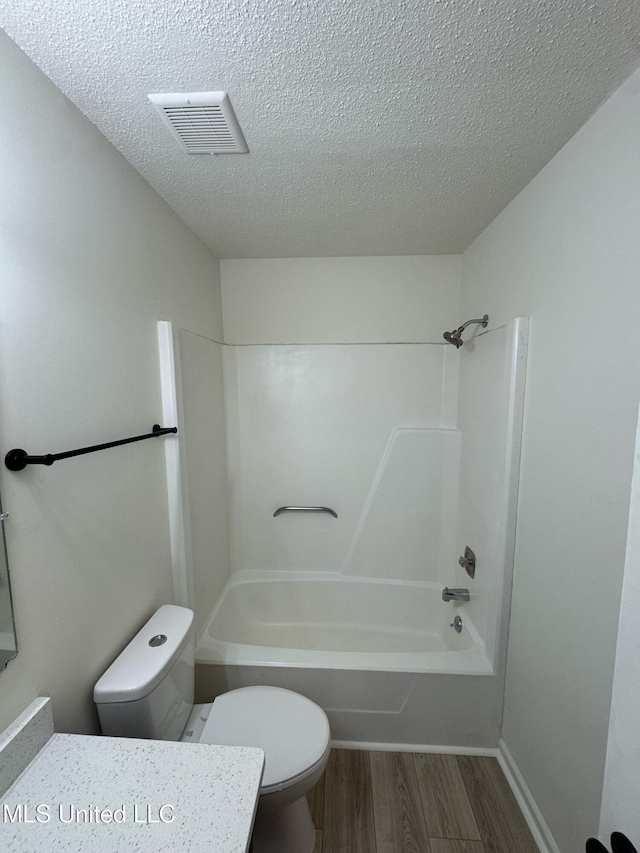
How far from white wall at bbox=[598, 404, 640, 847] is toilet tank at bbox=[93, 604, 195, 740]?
1.11 metres

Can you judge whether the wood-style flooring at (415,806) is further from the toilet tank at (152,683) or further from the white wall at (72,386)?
the white wall at (72,386)

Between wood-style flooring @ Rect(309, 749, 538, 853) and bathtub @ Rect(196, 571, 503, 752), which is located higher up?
bathtub @ Rect(196, 571, 503, 752)

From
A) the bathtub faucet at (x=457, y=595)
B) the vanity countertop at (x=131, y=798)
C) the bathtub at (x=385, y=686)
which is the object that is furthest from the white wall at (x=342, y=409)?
the vanity countertop at (x=131, y=798)

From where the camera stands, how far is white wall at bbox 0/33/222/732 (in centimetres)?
79

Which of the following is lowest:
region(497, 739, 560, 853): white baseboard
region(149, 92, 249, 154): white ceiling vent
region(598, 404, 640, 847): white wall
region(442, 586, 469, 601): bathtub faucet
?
region(497, 739, 560, 853): white baseboard

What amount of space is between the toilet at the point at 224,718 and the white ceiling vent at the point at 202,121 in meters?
1.59

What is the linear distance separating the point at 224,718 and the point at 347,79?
2.03m

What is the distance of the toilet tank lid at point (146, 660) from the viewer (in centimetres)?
100

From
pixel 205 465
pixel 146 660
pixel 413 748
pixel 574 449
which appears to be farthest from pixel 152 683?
pixel 574 449

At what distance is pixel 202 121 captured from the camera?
1007 millimetres

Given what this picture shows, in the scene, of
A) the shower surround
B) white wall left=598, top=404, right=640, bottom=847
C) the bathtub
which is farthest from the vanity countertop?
the shower surround

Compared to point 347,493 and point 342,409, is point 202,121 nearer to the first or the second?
point 342,409

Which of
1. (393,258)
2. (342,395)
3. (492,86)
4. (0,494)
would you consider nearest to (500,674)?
(342,395)

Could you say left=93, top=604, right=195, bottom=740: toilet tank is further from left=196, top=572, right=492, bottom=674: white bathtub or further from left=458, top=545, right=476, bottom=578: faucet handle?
left=458, top=545, right=476, bottom=578: faucet handle
